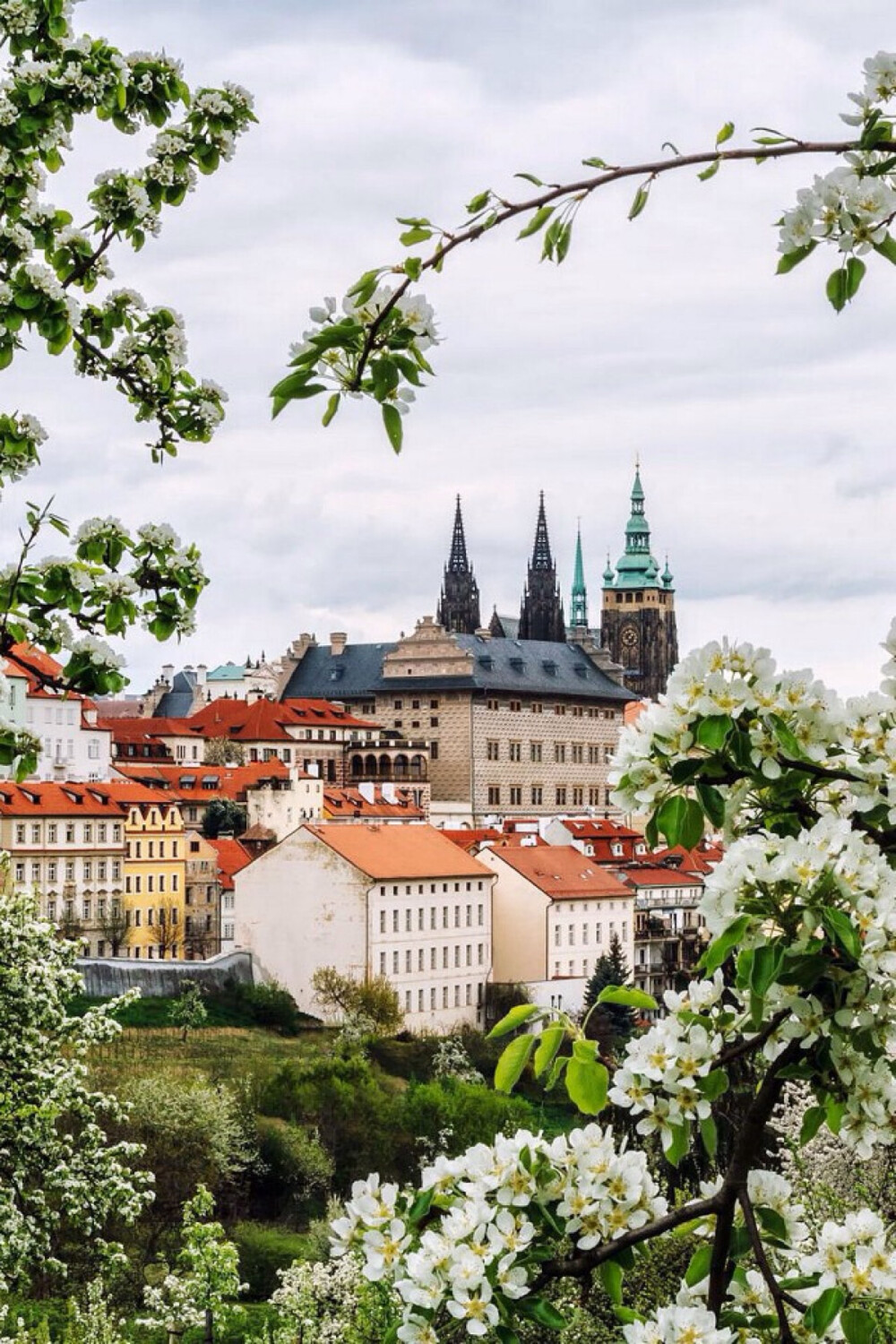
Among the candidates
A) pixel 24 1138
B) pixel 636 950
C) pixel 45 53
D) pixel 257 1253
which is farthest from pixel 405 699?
pixel 45 53

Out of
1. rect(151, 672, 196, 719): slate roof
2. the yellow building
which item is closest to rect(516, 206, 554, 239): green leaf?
the yellow building

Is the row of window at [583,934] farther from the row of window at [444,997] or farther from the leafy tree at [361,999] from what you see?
the leafy tree at [361,999]

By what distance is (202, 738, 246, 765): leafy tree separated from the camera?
90.7 m

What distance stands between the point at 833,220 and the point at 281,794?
73922 millimetres

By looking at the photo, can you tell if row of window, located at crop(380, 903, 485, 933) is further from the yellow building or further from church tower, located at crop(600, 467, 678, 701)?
church tower, located at crop(600, 467, 678, 701)

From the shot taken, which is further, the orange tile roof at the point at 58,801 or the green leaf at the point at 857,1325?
the orange tile roof at the point at 58,801

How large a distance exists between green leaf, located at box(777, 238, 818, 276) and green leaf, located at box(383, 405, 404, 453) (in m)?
0.51

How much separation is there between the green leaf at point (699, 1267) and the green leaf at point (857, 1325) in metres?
0.21

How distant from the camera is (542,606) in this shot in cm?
14200

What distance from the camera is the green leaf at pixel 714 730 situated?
2.40 metres

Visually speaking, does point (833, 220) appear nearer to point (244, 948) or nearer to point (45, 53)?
point (45, 53)

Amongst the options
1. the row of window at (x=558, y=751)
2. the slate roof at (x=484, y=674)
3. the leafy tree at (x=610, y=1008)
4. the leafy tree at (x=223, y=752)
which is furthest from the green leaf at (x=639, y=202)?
the slate roof at (x=484, y=674)

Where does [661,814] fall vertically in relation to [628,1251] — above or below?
above

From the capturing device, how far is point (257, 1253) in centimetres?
3441
